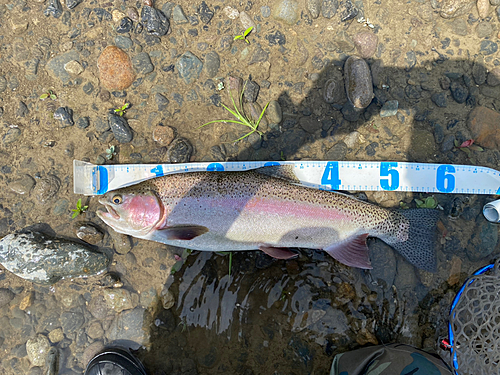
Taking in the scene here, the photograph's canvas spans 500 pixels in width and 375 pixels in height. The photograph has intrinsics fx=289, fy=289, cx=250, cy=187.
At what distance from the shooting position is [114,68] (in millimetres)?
3996

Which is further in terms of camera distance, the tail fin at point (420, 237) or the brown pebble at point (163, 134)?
the brown pebble at point (163, 134)

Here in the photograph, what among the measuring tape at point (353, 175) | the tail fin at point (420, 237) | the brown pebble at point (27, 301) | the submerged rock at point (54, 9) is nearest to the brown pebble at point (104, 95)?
the measuring tape at point (353, 175)

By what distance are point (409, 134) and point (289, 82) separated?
183 cm

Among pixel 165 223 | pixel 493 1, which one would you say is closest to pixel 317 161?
pixel 165 223

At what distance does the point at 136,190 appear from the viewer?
11.3 ft

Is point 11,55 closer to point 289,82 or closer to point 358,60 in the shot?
point 289,82

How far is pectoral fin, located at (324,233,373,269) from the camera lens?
11.8 ft

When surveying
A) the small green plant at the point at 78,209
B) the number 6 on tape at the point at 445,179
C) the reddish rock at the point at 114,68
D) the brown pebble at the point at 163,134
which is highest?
the reddish rock at the point at 114,68

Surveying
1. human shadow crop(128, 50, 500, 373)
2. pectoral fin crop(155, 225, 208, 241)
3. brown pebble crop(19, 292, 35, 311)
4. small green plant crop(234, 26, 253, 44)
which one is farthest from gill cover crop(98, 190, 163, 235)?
small green plant crop(234, 26, 253, 44)

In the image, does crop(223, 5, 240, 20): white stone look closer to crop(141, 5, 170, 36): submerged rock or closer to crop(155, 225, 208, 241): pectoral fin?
crop(141, 5, 170, 36): submerged rock

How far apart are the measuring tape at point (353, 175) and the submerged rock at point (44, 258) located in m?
0.77

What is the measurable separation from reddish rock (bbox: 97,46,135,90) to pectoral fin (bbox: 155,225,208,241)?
7.14 ft

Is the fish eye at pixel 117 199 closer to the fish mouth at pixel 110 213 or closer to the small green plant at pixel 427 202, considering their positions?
the fish mouth at pixel 110 213

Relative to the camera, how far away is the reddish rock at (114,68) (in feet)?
13.1
